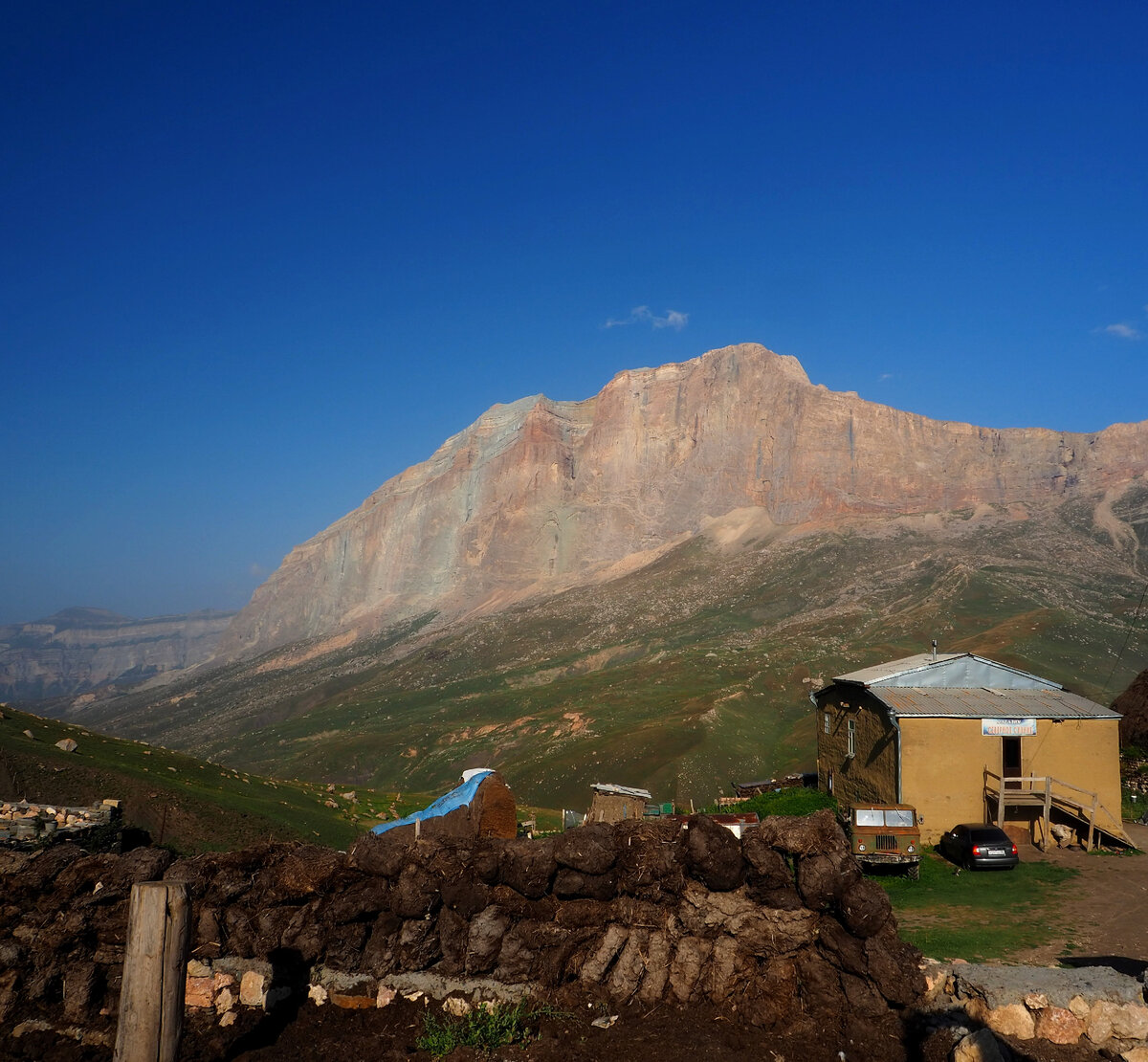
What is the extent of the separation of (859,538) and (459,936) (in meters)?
145

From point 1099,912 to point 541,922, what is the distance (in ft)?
44.9

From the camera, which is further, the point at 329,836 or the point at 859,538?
the point at 859,538

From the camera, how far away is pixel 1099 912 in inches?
653

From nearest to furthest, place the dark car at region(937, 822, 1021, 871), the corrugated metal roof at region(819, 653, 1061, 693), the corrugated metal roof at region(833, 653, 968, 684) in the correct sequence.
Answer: the dark car at region(937, 822, 1021, 871), the corrugated metal roof at region(819, 653, 1061, 693), the corrugated metal roof at region(833, 653, 968, 684)

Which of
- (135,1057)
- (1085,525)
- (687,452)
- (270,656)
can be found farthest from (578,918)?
(270,656)

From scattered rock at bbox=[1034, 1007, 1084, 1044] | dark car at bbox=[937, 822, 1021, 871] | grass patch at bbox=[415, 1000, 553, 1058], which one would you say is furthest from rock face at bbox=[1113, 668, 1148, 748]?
grass patch at bbox=[415, 1000, 553, 1058]

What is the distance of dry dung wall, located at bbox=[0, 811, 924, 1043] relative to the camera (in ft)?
28.6

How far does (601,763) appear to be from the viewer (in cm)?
6078

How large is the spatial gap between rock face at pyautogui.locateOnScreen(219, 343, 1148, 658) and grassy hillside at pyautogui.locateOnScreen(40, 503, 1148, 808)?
488 inches

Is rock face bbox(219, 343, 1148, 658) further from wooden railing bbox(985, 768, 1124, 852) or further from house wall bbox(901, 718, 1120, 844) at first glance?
wooden railing bbox(985, 768, 1124, 852)

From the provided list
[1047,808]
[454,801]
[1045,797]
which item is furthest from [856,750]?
[454,801]

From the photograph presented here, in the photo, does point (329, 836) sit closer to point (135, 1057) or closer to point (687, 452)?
point (135, 1057)

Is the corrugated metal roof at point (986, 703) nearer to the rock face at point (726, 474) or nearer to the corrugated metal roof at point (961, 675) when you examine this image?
the corrugated metal roof at point (961, 675)

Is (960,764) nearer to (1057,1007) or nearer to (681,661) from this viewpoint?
(1057,1007)
